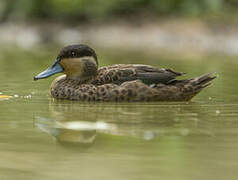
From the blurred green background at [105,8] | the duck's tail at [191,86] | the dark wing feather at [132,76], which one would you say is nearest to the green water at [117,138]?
the duck's tail at [191,86]

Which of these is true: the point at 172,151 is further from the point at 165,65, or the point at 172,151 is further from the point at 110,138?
the point at 165,65

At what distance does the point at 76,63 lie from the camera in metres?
9.77

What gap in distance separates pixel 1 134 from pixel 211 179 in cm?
252

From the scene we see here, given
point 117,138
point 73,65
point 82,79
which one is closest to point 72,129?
point 117,138

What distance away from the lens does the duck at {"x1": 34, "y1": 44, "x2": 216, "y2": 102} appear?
9258 millimetres

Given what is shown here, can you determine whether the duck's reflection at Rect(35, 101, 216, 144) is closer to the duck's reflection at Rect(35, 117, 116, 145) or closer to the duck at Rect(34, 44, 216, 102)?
the duck's reflection at Rect(35, 117, 116, 145)

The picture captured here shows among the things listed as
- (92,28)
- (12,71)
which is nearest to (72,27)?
(92,28)

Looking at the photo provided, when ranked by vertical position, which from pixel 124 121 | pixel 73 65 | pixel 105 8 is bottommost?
pixel 124 121

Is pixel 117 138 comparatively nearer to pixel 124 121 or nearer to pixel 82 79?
pixel 124 121

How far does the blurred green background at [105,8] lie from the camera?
25281 mm

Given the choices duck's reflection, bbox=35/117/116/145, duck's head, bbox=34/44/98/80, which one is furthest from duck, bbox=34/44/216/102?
duck's reflection, bbox=35/117/116/145

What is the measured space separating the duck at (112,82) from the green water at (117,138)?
0.63ft

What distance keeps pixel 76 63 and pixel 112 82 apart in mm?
704

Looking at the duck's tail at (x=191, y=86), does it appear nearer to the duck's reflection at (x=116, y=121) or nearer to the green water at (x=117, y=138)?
the green water at (x=117, y=138)
